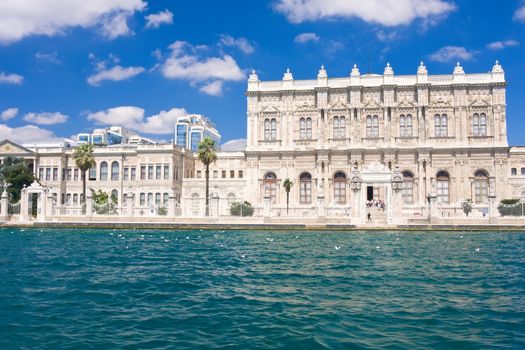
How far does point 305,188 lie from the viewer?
48875mm

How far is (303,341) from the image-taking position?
29.1 feet

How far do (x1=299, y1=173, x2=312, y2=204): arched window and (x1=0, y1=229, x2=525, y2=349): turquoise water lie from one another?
86.6 feet

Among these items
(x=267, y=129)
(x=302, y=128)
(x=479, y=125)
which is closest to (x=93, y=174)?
(x=267, y=129)

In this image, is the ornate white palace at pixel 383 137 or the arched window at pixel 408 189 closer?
the ornate white palace at pixel 383 137

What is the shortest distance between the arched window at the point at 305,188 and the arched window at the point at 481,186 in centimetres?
1555

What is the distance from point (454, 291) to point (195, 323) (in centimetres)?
706

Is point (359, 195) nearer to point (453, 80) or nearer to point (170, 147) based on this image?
point (453, 80)

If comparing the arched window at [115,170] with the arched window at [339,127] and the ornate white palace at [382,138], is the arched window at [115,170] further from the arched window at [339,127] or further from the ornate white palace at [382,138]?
the arched window at [339,127]

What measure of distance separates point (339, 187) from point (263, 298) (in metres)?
36.7

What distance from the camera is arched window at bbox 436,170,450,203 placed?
46688 mm

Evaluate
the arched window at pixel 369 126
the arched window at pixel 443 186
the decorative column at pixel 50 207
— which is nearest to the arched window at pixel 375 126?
the arched window at pixel 369 126

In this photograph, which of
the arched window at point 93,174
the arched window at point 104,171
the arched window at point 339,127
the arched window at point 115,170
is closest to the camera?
the arched window at point 339,127

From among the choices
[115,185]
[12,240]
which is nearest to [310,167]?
[115,185]

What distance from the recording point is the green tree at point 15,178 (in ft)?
156
